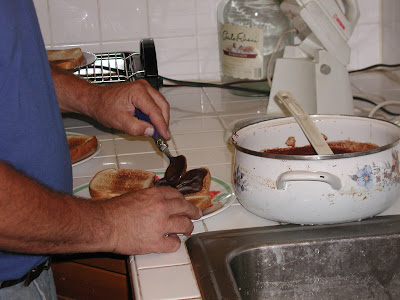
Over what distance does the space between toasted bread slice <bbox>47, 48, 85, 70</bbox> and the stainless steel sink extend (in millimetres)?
750

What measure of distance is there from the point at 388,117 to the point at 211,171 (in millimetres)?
498

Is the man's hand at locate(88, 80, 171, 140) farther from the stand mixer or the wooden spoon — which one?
the stand mixer

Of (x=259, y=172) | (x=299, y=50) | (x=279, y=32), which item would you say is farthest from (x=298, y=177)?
(x=279, y=32)

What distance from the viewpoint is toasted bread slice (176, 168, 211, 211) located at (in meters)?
1.00

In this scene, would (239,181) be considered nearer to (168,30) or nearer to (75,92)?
(75,92)

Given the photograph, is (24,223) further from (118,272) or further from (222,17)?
(222,17)

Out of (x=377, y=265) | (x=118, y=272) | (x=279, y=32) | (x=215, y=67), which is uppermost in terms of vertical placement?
(x=279, y=32)

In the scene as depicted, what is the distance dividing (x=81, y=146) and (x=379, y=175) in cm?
65

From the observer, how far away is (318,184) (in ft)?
2.83

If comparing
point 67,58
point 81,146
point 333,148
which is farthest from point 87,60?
point 333,148

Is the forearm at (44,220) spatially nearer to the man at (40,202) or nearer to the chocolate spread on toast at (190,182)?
the man at (40,202)

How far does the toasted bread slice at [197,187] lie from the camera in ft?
3.27

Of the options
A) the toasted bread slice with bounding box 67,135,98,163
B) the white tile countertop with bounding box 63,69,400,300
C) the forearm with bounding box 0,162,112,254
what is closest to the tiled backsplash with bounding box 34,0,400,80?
the white tile countertop with bounding box 63,69,400,300

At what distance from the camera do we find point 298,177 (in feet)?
2.75
